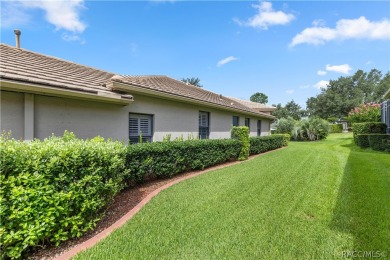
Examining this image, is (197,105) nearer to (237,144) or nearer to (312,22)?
(237,144)

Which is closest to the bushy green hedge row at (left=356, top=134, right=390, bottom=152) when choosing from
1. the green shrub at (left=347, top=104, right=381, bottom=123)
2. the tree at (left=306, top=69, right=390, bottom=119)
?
the green shrub at (left=347, top=104, right=381, bottom=123)

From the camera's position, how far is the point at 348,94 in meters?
60.8

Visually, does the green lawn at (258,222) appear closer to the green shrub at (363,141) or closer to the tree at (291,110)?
the green shrub at (363,141)

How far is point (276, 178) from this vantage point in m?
7.43

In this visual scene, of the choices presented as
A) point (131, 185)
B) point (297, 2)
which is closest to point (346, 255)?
point (131, 185)

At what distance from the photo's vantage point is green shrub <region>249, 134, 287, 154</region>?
46.1 feet

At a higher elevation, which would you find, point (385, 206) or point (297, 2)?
point (297, 2)

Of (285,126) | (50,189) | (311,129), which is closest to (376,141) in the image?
(311,129)

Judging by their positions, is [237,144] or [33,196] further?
[237,144]

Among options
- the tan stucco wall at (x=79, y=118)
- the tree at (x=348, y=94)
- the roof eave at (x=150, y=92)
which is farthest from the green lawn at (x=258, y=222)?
the tree at (x=348, y=94)

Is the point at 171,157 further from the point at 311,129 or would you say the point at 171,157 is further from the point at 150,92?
the point at 311,129

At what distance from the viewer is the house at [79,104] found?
5.05m

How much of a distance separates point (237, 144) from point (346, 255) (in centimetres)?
867

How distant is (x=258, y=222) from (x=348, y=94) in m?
71.8
